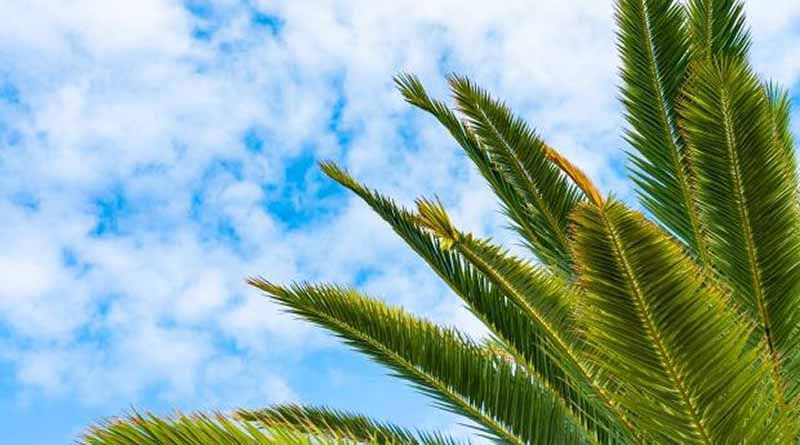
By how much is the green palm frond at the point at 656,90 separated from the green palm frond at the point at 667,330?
11.2 ft

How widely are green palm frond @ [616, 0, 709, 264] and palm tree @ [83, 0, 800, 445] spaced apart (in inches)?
0.4

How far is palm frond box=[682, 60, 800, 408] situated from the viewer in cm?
510

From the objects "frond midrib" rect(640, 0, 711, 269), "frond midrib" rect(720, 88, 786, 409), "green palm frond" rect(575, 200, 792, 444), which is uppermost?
"frond midrib" rect(640, 0, 711, 269)

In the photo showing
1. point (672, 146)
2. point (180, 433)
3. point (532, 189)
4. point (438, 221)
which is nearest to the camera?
point (180, 433)

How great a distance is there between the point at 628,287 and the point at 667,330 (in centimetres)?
22

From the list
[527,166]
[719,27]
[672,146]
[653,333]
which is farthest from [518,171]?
[653,333]

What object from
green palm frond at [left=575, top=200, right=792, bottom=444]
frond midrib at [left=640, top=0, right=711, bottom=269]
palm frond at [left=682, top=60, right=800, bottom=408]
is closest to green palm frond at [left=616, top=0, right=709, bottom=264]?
frond midrib at [left=640, top=0, right=711, bottom=269]

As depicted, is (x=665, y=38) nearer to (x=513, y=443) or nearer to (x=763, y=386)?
(x=513, y=443)

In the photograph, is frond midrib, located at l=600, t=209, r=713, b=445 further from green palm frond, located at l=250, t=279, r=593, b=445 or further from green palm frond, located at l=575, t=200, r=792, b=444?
green palm frond, located at l=250, t=279, r=593, b=445

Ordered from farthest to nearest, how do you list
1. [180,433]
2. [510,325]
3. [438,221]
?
[510,325], [438,221], [180,433]

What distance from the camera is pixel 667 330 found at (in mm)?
3553

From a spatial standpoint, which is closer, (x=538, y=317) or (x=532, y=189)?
(x=538, y=317)

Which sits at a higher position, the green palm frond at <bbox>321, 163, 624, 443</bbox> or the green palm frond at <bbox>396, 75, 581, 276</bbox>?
the green palm frond at <bbox>396, 75, 581, 276</bbox>

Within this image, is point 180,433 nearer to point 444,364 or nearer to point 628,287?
point 628,287
